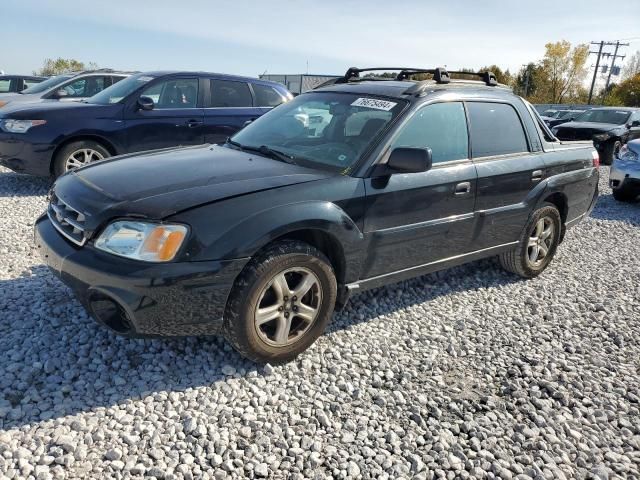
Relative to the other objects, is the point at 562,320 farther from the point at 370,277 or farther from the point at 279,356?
→ the point at 279,356

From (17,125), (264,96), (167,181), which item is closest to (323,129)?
(167,181)

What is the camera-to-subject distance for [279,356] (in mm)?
3035

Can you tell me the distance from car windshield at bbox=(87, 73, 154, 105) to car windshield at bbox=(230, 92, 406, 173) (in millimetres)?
3611

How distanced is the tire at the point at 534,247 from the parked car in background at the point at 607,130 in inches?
388

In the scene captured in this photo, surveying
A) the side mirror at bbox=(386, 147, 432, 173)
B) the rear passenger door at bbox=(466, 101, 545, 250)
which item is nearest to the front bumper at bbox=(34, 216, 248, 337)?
the side mirror at bbox=(386, 147, 432, 173)

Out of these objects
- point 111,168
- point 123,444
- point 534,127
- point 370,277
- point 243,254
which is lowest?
point 123,444

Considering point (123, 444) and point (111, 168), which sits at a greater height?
point (111, 168)

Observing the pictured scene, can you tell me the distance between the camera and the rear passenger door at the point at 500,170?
398 cm

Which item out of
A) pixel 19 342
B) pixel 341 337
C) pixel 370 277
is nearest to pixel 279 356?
pixel 341 337

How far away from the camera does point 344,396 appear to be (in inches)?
111

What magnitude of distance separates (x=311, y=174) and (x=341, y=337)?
1126 mm

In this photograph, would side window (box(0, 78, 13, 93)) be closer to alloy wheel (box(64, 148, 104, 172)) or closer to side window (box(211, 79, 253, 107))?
alloy wheel (box(64, 148, 104, 172))

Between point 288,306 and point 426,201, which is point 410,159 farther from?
point 288,306

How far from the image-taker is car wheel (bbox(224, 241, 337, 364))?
2795 millimetres
